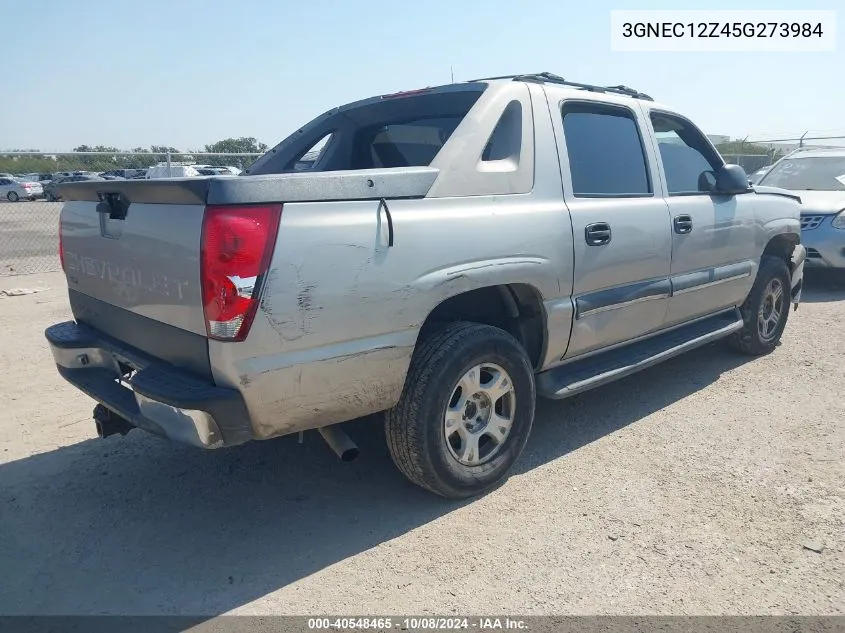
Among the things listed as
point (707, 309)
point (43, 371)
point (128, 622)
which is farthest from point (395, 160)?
point (43, 371)

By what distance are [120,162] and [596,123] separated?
17683mm

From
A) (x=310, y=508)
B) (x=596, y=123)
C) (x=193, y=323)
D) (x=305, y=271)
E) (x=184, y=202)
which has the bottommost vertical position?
(x=310, y=508)

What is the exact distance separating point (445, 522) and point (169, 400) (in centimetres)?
136

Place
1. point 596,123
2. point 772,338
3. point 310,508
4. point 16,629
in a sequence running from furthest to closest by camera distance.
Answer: point 772,338 < point 596,123 < point 310,508 < point 16,629

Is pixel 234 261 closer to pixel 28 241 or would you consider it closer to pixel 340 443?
pixel 340 443

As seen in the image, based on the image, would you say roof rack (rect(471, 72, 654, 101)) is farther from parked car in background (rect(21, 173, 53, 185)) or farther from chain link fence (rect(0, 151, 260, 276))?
parked car in background (rect(21, 173, 53, 185))

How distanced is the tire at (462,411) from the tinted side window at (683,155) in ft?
6.22

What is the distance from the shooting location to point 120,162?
18516mm

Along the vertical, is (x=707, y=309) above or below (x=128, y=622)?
above

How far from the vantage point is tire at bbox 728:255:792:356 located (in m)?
5.31

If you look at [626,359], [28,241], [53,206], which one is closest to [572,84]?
[626,359]

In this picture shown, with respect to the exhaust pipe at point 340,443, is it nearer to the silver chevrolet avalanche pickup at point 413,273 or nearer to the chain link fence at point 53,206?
the silver chevrolet avalanche pickup at point 413,273

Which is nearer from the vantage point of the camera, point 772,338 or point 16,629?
point 16,629

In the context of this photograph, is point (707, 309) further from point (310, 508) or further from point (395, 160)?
point (310, 508)
